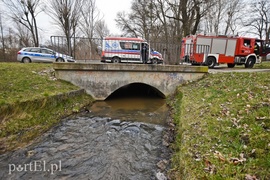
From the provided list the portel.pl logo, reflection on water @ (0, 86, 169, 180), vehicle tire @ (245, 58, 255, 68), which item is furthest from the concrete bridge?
vehicle tire @ (245, 58, 255, 68)

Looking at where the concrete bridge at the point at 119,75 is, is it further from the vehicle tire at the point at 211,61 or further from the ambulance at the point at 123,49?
the vehicle tire at the point at 211,61

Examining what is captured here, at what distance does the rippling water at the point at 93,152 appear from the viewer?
3.15m

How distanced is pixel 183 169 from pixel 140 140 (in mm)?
1924

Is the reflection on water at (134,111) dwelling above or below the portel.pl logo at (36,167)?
above

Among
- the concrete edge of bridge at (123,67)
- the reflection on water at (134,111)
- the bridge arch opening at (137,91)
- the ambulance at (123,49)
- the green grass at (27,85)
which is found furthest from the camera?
the ambulance at (123,49)

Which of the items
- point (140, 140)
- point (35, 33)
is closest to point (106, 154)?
point (140, 140)

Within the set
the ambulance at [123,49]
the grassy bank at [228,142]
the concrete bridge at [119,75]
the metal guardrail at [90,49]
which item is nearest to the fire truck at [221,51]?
the metal guardrail at [90,49]

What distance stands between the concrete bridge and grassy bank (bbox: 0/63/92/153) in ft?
1.86

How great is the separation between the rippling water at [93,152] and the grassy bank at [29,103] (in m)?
0.42

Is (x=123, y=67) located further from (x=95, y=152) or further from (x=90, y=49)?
(x=95, y=152)

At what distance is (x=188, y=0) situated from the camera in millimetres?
16734

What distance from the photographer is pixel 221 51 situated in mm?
13188

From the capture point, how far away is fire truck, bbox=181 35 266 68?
1302 cm

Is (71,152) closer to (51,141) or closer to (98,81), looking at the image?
(51,141)
